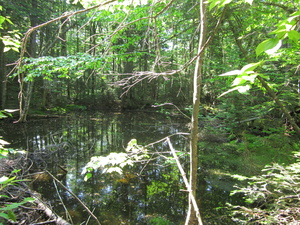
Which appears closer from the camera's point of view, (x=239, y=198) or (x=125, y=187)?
(x=239, y=198)

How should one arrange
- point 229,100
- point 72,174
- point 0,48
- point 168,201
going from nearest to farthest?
point 168,201 → point 72,174 → point 229,100 → point 0,48

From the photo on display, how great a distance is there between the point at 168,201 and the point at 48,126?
1004 cm

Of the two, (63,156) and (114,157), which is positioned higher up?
(114,157)

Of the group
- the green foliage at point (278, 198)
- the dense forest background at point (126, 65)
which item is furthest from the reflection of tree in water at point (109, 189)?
the dense forest background at point (126, 65)

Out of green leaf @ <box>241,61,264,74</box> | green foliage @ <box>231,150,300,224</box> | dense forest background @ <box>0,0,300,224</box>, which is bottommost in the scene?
green foliage @ <box>231,150,300,224</box>

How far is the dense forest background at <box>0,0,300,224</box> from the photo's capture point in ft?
5.33

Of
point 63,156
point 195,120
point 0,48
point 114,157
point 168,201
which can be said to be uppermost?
point 0,48

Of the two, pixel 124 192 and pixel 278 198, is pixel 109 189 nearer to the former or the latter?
pixel 124 192

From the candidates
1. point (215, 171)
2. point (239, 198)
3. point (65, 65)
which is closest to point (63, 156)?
point (65, 65)

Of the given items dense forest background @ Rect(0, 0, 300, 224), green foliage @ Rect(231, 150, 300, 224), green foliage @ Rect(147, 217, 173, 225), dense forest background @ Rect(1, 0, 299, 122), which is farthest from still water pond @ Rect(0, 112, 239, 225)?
dense forest background @ Rect(1, 0, 299, 122)

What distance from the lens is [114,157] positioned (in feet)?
6.22

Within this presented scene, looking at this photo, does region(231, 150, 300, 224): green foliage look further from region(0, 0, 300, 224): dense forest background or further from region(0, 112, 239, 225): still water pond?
region(0, 0, 300, 224): dense forest background

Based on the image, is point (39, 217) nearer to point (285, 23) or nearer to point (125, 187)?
point (125, 187)

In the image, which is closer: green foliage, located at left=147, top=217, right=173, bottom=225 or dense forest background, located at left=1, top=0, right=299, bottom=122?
green foliage, located at left=147, top=217, right=173, bottom=225
